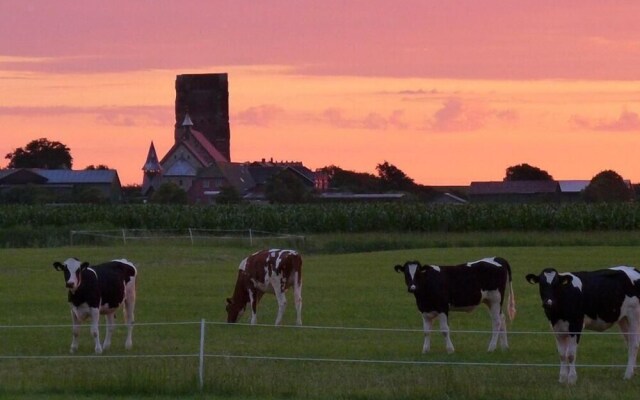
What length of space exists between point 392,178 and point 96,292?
469 feet

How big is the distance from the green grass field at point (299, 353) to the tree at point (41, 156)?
14881 centimetres

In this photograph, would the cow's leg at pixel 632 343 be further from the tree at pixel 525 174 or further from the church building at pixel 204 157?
the tree at pixel 525 174

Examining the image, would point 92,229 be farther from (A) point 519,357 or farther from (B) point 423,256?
(A) point 519,357

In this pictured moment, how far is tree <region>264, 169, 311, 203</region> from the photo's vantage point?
429ft

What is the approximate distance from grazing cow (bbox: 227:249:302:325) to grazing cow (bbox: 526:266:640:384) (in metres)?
8.97

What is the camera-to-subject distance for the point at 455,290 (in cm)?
2170

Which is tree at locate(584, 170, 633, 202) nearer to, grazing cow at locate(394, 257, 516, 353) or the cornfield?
the cornfield

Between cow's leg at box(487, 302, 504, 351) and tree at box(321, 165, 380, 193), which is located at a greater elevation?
tree at box(321, 165, 380, 193)

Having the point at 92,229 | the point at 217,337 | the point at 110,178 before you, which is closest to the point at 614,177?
the point at 110,178

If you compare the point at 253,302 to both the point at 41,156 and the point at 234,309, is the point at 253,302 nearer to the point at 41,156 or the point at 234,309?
the point at 234,309

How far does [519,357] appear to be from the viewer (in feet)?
68.6

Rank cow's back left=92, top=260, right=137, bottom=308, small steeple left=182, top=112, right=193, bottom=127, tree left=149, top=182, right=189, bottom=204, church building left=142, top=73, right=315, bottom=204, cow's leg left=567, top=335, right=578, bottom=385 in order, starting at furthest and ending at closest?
small steeple left=182, top=112, right=193, bottom=127 → church building left=142, top=73, right=315, bottom=204 → tree left=149, top=182, right=189, bottom=204 → cow's back left=92, top=260, right=137, bottom=308 → cow's leg left=567, top=335, right=578, bottom=385

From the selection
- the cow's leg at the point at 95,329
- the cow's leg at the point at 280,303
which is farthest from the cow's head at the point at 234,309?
the cow's leg at the point at 95,329

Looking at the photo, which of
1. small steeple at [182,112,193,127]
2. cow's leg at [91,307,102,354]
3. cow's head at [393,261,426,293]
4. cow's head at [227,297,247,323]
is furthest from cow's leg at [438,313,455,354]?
small steeple at [182,112,193,127]
